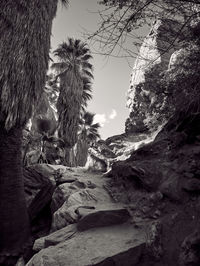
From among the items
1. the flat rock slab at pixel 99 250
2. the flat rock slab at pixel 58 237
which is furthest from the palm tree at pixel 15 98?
the flat rock slab at pixel 99 250

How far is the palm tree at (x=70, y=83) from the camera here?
13.4m

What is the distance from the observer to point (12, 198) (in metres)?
5.17

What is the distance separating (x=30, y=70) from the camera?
5.55m

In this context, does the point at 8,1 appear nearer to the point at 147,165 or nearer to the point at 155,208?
the point at 147,165

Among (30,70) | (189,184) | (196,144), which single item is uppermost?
(30,70)

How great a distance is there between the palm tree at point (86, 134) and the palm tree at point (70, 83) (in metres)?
2.57

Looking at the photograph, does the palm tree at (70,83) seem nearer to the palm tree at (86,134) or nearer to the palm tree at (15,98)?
the palm tree at (86,134)

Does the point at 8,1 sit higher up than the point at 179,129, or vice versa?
the point at 8,1

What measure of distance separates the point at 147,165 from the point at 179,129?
3.93ft

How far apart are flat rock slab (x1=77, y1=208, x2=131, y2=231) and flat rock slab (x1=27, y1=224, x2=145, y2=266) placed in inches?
5.2

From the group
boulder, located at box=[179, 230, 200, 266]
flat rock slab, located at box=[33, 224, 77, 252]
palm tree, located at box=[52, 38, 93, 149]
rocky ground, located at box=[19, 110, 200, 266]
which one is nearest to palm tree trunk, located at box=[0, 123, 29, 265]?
rocky ground, located at box=[19, 110, 200, 266]

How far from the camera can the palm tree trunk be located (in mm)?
4941

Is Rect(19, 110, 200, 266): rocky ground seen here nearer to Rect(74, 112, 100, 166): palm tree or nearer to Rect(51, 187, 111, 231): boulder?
Rect(51, 187, 111, 231): boulder

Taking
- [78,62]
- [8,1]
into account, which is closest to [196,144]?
[8,1]
